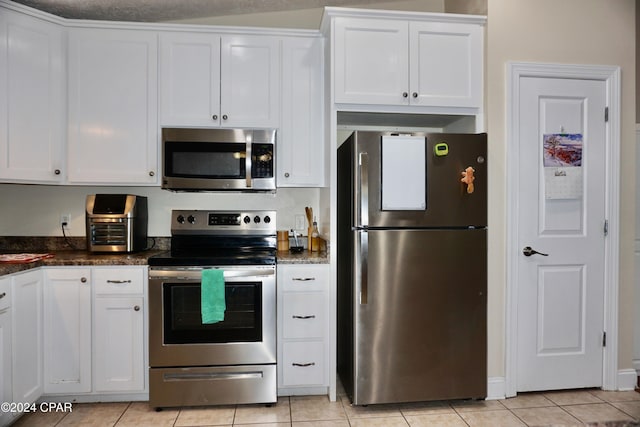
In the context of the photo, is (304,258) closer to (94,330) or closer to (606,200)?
(94,330)

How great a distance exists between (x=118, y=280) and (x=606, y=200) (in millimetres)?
3115

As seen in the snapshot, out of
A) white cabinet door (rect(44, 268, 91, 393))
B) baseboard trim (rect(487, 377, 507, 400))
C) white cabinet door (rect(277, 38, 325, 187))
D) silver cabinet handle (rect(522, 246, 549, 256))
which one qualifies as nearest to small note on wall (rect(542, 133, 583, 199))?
silver cabinet handle (rect(522, 246, 549, 256))

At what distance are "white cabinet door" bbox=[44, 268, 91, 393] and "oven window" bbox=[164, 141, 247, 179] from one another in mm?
825

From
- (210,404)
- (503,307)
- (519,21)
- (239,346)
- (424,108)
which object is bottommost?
(210,404)

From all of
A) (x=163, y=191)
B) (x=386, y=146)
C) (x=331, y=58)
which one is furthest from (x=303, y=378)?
(x=331, y=58)

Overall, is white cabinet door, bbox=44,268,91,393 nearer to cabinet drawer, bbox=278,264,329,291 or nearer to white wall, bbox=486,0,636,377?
cabinet drawer, bbox=278,264,329,291

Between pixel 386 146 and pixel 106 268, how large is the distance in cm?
179

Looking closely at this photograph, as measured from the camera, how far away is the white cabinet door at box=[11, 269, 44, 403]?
214cm

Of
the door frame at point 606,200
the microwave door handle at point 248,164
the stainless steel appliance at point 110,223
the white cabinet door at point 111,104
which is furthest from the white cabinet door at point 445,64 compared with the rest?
the stainless steel appliance at point 110,223

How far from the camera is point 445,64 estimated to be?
2.57 metres

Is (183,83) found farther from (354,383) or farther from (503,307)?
(503,307)

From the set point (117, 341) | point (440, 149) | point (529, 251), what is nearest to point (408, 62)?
point (440, 149)

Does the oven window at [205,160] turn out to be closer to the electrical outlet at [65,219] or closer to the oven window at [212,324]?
the oven window at [212,324]

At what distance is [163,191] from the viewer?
3.05 metres
